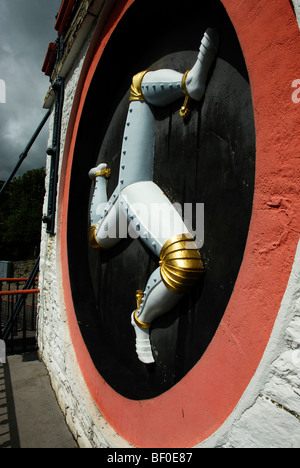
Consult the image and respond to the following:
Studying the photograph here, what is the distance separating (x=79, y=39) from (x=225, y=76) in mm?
2568

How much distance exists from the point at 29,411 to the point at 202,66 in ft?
12.0

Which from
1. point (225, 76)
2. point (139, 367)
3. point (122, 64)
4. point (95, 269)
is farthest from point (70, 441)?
point (122, 64)

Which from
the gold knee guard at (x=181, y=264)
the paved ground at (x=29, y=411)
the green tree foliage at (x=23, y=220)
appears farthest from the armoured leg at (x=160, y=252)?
the green tree foliage at (x=23, y=220)

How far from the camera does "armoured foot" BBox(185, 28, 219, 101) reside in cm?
156

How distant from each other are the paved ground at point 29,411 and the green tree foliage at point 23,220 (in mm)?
23769

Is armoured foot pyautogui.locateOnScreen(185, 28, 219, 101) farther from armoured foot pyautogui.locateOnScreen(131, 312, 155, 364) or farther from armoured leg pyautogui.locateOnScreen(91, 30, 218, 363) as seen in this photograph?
armoured foot pyautogui.locateOnScreen(131, 312, 155, 364)

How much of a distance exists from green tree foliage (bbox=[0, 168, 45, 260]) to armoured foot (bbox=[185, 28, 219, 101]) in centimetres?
2626

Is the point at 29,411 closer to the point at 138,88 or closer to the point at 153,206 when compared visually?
the point at 153,206

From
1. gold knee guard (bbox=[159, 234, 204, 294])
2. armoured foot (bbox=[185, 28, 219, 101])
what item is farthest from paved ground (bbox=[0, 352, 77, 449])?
armoured foot (bbox=[185, 28, 219, 101])

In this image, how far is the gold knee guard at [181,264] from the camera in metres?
1.57

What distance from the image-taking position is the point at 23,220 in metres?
26.7

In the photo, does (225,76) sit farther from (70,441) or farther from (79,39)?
(70,441)

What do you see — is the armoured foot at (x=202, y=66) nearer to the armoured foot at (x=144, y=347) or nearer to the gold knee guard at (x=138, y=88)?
the gold knee guard at (x=138, y=88)

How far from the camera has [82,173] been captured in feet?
11.1
